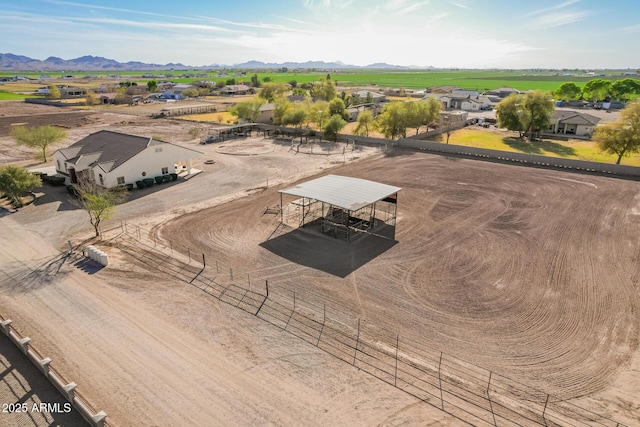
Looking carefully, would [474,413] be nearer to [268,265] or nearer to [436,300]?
[436,300]

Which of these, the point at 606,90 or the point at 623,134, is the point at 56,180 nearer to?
the point at 623,134

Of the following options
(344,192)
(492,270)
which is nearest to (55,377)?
(344,192)

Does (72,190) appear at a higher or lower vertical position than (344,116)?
lower

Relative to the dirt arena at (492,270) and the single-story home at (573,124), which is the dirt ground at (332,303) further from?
the single-story home at (573,124)

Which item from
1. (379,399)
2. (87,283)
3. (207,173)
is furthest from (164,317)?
(207,173)

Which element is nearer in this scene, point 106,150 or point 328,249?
point 328,249

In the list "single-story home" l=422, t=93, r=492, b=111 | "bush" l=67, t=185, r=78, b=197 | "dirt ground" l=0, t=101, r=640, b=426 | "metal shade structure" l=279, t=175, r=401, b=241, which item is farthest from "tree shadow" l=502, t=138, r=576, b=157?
"bush" l=67, t=185, r=78, b=197
